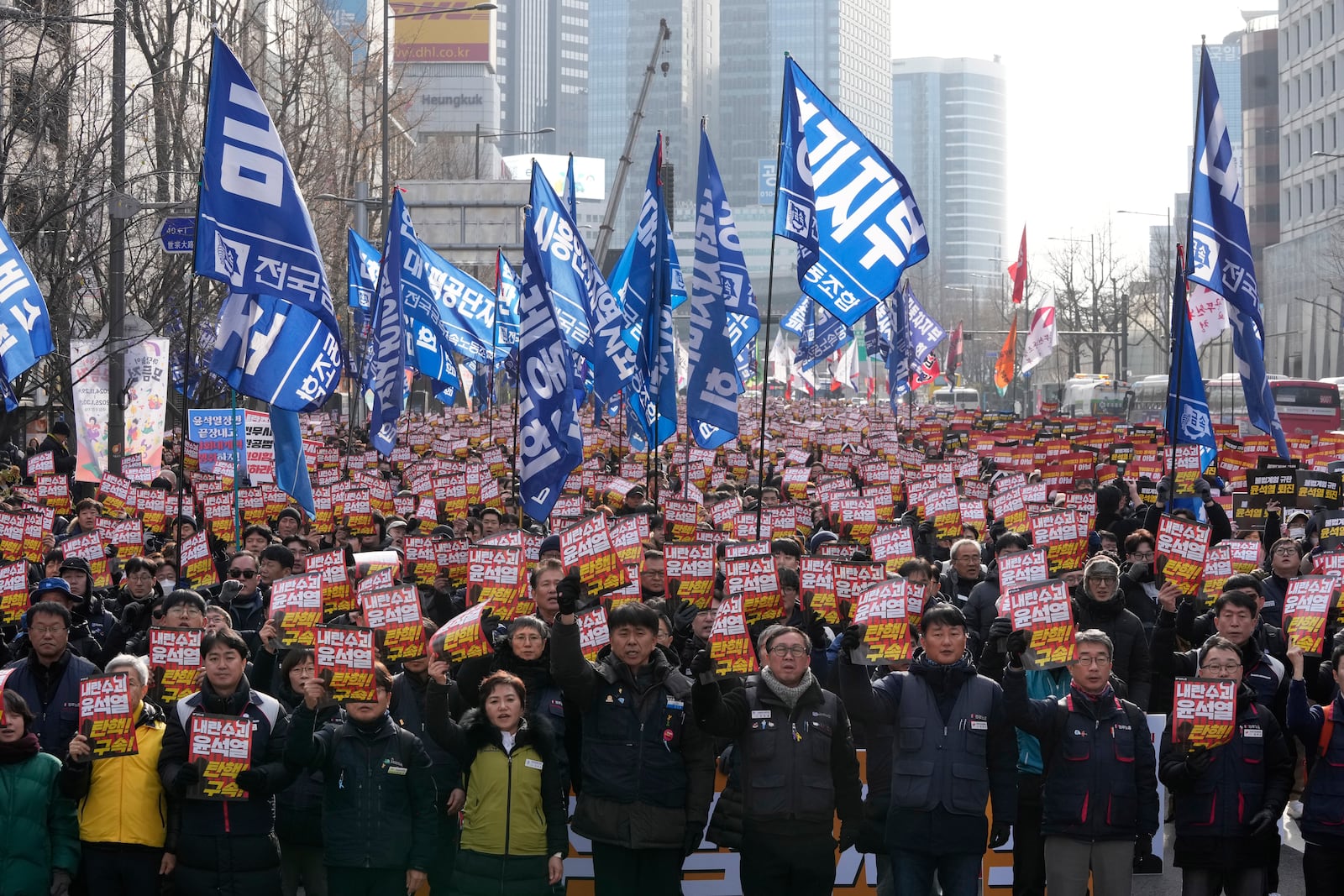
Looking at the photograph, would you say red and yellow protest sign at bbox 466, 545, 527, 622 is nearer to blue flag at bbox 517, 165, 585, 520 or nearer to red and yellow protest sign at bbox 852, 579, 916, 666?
red and yellow protest sign at bbox 852, 579, 916, 666

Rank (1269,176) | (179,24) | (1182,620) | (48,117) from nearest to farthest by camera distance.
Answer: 1. (1182,620)
2. (48,117)
3. (179,24)
4. (1269,176)

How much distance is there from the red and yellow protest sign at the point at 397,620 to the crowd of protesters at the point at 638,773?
215 mm

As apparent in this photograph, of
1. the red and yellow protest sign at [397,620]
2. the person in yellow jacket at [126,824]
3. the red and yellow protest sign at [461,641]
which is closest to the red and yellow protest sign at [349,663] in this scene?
the red and yellow protest sign at [461,641]

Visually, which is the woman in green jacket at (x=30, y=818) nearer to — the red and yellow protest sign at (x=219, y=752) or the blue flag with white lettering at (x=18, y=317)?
the red and yellow protest sign at (x=219, y=752)

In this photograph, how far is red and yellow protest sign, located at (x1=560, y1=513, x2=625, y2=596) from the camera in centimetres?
883

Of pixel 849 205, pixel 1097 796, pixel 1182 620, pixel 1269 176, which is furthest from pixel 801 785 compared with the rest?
pixel 1269 176

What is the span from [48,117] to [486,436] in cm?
851

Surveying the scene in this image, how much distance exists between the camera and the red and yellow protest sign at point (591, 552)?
8828 mm

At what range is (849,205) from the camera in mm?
12500

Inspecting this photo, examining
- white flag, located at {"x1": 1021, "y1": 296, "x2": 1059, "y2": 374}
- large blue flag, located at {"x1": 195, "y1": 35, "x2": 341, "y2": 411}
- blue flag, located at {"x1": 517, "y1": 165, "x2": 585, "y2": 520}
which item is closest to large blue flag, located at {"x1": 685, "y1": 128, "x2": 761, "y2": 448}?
blue flag, located at {"x1": 517, "y1": 165, "x2": 585, "y2": 520}

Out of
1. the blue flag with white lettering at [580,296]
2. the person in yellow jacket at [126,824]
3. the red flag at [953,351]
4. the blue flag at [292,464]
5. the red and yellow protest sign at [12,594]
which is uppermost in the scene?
the red flag at [953,351]

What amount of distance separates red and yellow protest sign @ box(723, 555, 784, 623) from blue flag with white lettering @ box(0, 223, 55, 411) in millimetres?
6682

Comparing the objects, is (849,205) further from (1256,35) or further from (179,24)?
(1256,35)

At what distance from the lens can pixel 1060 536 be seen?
11.7 meters
